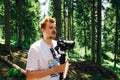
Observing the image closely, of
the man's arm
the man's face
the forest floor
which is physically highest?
the man's face

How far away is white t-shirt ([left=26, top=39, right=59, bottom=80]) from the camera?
14.6ft

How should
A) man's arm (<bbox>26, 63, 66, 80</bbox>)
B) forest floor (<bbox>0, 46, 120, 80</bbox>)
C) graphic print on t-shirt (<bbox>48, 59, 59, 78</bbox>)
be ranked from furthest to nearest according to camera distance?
forest floor (<bbox>0, 46, 120, 80</bbox>) → graphic print on t-shirt (<bbox>48, 59, 59, 78</bbox>) → man's arm (<bbox>26, 63, 66, 80</bbox>)

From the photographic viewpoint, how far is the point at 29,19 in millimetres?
42781

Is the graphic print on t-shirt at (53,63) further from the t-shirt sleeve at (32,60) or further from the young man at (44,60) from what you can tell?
the t-shirt sleeve at (32,60)

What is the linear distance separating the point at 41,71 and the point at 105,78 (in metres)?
16.1

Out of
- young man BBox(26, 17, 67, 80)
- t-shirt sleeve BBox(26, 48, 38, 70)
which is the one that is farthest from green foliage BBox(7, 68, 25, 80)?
t-shirt sleeve BBox(26, 48, 38, 70)

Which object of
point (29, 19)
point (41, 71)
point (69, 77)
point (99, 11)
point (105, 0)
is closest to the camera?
point (41, 71)

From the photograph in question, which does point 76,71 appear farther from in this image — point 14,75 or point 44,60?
point 44,60

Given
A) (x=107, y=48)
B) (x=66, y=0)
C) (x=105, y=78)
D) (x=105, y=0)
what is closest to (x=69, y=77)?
(x=105, y=78)

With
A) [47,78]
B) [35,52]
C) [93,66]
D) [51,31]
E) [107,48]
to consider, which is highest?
[51,31]

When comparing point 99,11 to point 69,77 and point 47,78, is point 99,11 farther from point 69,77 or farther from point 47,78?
point 47,78

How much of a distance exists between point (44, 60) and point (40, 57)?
0.30ft

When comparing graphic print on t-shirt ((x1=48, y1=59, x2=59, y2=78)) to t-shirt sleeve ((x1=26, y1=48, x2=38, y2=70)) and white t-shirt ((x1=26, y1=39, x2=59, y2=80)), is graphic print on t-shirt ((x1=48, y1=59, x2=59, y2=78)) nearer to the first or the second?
white t-shirt ((x1=26, y1=39, x2=59, y2=80))

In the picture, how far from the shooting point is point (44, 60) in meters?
4.58
